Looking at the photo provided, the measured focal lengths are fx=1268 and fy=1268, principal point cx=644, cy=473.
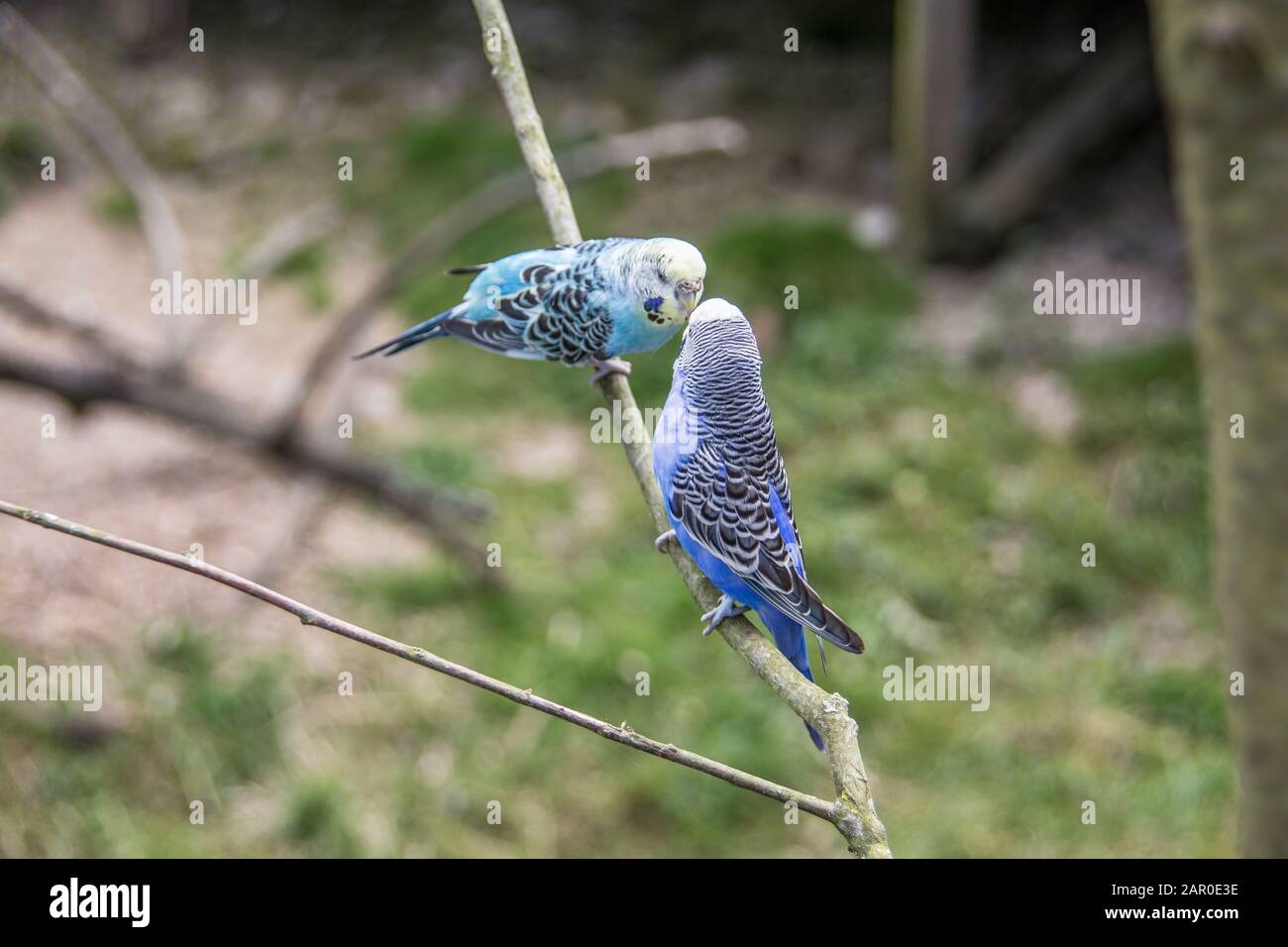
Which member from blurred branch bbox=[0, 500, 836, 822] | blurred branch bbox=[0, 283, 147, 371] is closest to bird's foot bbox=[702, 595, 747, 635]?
blurred branch bbox=[0, 500, 836, 822]

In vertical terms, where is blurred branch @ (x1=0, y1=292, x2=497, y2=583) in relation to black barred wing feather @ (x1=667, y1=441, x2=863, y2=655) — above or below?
above

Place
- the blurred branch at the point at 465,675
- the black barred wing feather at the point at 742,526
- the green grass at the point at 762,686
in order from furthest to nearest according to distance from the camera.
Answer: the green grass at the point at 762,686 < the black barred wing feather at the point at 742,526 < the blurred branch at the point at 465,675

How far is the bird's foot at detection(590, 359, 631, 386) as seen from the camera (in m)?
1.84

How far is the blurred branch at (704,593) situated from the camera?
1.52 m

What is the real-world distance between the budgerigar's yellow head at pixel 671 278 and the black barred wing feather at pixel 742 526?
0.27 meters

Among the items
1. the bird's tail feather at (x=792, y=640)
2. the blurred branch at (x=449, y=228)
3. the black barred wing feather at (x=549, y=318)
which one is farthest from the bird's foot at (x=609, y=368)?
the blurred branch at (x=449, y=228)

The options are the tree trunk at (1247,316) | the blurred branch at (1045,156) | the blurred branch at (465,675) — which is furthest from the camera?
the blurred branch at (1045,156)

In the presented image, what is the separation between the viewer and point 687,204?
9992 mm

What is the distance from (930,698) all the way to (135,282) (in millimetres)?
7576

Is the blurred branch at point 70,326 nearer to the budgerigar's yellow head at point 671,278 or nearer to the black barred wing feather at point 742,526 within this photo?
the black barred wing feather at point 742,526

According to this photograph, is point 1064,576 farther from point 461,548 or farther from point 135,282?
point 135,282

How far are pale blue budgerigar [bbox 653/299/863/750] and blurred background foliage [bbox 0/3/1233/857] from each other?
172 inches

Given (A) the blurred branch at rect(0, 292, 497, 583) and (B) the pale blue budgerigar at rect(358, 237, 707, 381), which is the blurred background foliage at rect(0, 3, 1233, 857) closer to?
(A) the blurred branch at rect(0, 292, 497, 583)

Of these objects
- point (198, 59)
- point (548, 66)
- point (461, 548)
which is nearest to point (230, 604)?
point (461, 548)
